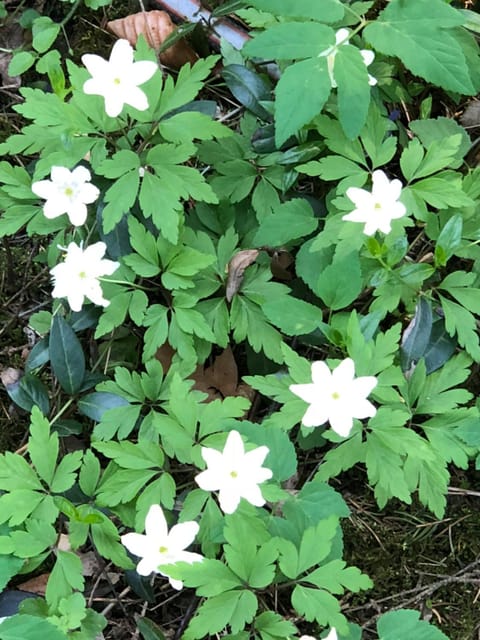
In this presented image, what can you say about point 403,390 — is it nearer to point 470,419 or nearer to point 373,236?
point 470,419

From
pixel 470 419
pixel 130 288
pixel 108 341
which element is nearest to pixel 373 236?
Answer: pixel 470 419

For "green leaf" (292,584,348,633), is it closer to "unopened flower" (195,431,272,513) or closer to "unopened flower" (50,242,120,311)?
"unopened flower" (195,431,272,513)

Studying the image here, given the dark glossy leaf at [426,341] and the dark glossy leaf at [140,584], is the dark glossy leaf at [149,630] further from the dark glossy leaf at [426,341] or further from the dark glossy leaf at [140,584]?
the dark glossy leaf at [426,341]

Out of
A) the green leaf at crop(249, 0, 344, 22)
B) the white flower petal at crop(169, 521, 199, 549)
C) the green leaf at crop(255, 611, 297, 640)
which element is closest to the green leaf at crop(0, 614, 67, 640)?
the white flower petal at crop(169, 521, 199, 549)

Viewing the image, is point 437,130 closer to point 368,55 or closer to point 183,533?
point 368,55

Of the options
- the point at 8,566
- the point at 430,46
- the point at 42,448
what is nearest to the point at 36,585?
the point at 8,566
